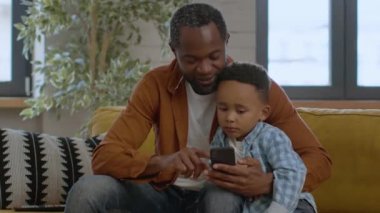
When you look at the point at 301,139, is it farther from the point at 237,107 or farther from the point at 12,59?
the point at 12,59

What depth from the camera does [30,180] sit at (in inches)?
83.9

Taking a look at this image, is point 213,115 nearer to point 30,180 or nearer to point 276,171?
point 276,171

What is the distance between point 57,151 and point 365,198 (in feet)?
3.36

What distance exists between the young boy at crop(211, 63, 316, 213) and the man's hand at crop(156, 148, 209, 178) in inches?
3.6

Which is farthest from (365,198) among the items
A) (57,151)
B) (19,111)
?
(19,111)

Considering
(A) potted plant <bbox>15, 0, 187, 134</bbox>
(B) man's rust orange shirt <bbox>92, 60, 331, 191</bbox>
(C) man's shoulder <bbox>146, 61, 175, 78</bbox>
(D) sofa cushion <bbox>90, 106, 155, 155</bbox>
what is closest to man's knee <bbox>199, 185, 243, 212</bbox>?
(B) man's rust orange shirt <bbox>92, 60, 331, 191</bbox>

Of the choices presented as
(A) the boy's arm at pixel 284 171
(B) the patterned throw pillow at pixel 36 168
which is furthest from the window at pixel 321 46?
(A) the boy's arm at pixel 284 171

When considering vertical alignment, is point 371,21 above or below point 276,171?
above

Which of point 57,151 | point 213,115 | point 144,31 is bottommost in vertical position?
point 57,151

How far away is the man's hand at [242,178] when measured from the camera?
5.06 ft

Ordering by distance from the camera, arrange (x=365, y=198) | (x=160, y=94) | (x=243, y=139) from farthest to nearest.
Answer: (x=365, y=198) → (x=160, y=94) → (x=243, y=139)

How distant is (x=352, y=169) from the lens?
211 centimetres

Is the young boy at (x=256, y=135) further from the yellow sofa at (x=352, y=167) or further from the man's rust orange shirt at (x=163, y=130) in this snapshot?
the yellow sofa at (x=352, y=167)

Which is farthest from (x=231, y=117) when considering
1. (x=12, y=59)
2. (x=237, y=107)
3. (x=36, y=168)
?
(x=12, y=59)
